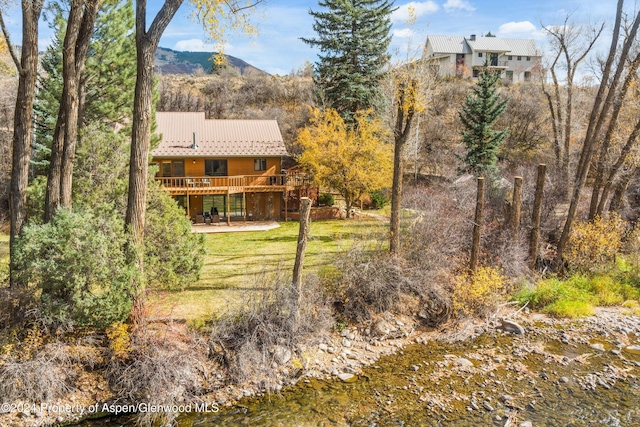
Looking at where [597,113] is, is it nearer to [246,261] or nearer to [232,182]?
[246,261]

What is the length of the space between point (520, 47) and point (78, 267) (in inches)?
2241

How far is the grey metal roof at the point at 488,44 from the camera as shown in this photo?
50.5m

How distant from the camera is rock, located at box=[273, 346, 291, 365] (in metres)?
10.0

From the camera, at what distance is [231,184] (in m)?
24.6

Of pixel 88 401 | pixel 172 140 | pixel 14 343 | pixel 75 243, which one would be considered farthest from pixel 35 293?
pixel 172 140

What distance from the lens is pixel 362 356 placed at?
35.5ft

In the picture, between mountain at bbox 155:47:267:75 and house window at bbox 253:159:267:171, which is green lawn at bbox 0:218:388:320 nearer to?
house window at bbox 253:159:267:171

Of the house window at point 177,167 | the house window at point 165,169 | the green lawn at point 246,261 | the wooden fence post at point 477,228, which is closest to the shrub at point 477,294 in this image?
the wooden fence post at point 477,228

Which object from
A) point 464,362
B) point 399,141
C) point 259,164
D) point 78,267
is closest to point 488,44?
point 259,164

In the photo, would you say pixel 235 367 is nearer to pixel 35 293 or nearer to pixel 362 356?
pixel 362 356

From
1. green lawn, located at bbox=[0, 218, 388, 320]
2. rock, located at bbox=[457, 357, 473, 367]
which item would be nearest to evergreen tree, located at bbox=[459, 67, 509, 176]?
green lawn, located at bbox=[0, 218, 388, 320]

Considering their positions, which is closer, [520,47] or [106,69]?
[106,69]

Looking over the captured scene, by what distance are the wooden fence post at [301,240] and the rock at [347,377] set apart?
2.13m

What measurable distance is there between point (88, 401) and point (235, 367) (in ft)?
9.65
